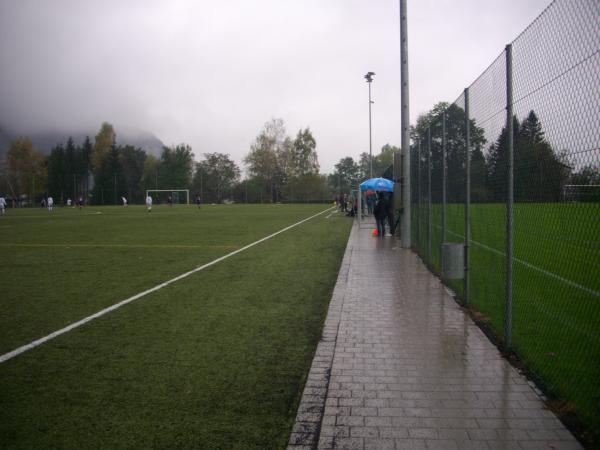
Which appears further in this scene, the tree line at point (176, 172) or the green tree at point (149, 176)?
the green tree at point (149, 176)

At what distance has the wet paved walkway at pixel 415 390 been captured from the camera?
10.1 ft

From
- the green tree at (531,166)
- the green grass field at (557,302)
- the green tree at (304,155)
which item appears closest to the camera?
the green grass field at (557,302)

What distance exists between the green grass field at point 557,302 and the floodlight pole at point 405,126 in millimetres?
5037

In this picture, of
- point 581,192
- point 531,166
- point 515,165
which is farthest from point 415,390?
point 515,165

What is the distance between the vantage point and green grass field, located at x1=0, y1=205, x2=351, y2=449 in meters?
3.30

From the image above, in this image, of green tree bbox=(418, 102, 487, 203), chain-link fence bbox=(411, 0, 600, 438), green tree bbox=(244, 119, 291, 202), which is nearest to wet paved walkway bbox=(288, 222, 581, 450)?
chain-link fence bbox=(411, 0, 600, 438)

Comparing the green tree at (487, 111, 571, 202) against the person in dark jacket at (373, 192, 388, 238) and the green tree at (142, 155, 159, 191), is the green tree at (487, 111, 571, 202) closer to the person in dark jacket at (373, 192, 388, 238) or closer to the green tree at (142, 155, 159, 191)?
the person in dark jacket at (373, 192, 388, 238)

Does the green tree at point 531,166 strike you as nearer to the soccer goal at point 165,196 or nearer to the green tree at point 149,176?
the soccer goal at point 165,196

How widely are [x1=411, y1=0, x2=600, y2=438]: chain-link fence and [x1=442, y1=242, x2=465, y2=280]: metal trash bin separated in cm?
11

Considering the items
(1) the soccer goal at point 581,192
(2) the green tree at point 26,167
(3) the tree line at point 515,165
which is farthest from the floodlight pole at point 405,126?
(2) the green tree at point 26,167

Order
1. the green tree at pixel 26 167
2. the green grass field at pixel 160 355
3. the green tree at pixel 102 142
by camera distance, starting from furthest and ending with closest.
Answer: the green tree at pixel 102 142
the green tree at pixel 26 167
the green grass field at pixel 160 355

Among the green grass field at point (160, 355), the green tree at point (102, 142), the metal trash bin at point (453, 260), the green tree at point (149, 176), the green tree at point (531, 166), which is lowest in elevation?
the green grass field at point (160, 355)

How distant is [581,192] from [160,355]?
3.90 meters

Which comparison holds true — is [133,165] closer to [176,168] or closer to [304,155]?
[176,168]
